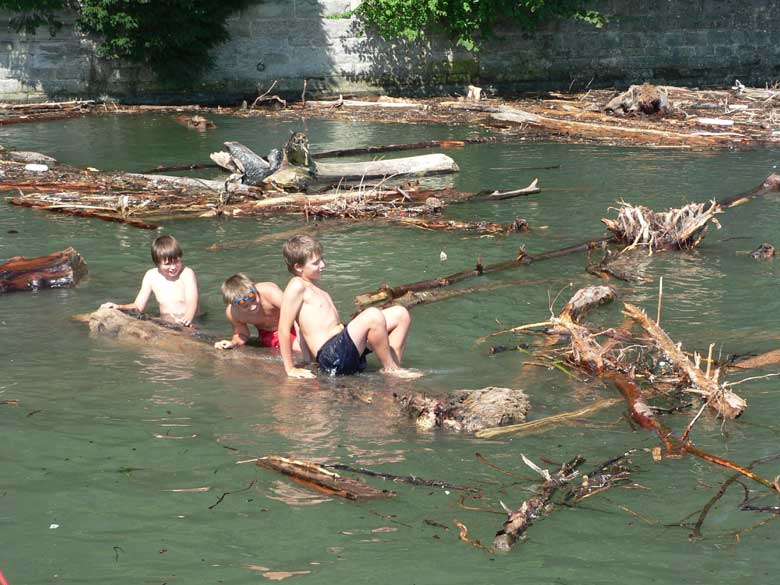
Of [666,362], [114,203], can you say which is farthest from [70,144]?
[666,362]

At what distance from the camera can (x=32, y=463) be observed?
20.1 ft

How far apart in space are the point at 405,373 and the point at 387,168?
7994mm

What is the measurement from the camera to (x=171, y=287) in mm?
9180

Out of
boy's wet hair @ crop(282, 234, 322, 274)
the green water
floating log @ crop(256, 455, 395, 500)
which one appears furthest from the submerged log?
boy's wet hair @ crop(282, 234, 322, 274)

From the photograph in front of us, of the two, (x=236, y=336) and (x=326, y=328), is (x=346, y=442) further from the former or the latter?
(x=236, y=336)

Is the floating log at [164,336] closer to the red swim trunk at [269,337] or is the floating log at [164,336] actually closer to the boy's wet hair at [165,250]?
the red swim trunk at [269,337]

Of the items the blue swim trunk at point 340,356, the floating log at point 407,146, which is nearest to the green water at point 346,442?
the blue swim trunk at point 340,356

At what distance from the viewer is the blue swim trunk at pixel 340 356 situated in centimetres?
772

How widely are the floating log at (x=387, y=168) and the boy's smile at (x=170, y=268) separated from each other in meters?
5.44

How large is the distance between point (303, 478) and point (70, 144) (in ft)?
47.6

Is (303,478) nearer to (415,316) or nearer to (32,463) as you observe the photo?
(32,463)

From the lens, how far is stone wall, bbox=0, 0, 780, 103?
24.2 meters

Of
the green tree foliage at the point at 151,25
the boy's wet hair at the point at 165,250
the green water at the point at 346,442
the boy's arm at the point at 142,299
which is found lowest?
the green water at the point at 346,442

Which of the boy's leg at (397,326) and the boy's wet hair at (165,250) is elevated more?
the boy's wet hair at (165,250)
